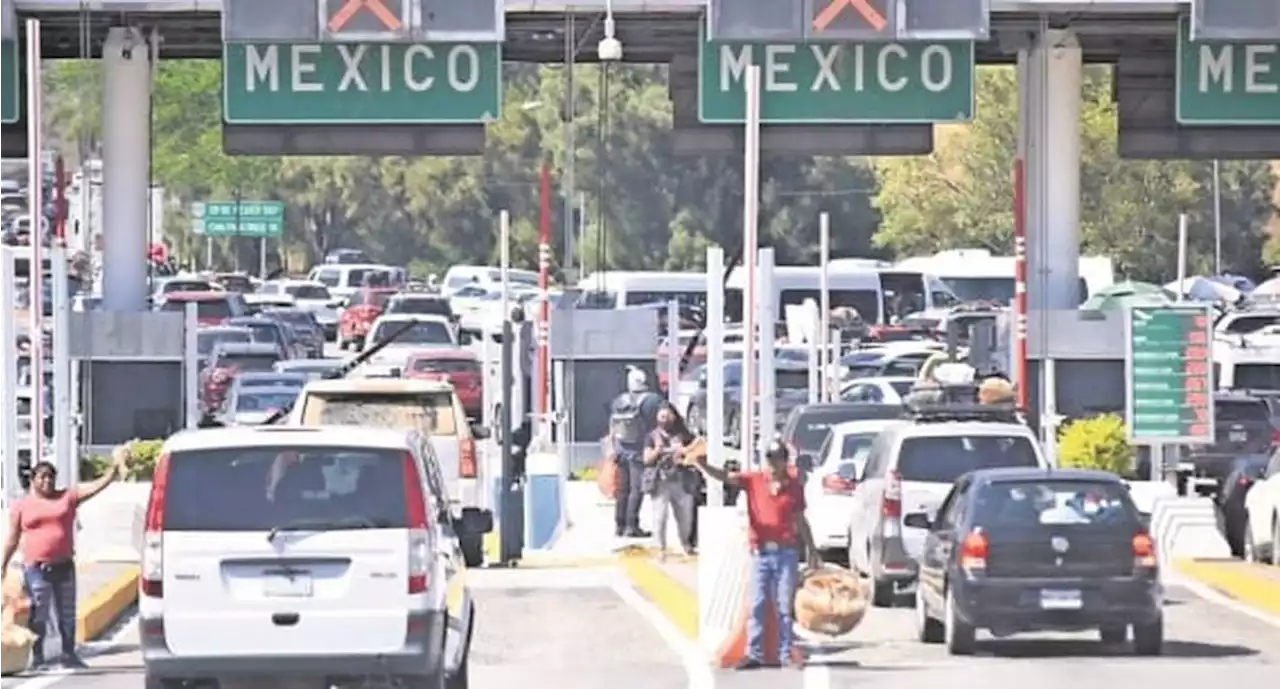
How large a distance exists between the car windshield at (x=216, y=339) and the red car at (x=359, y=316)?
44.3 ft

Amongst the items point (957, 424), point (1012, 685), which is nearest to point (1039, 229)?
point (957, 424)

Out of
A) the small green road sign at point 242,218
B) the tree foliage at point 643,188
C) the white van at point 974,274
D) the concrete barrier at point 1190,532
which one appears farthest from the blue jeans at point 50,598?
the small green road sign at point 242,218

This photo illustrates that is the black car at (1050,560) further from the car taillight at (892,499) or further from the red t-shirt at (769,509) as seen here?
the car taillight at (892,499)

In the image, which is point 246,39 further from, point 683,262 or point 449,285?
point 683,262

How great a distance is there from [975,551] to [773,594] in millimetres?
1598

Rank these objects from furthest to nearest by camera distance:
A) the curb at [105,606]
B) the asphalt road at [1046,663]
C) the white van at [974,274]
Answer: the white van at [974,274] → the curb at [105,606] → the asphalt road at [1046,663]

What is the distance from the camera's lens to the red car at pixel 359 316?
242 ft

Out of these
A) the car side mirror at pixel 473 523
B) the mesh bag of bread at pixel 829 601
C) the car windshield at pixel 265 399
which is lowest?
the mesh bag of bread at pixel 829 601

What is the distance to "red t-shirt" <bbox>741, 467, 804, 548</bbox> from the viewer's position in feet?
69.8

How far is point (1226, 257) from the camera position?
95.4m

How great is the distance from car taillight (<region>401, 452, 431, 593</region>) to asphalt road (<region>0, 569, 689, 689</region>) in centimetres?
54

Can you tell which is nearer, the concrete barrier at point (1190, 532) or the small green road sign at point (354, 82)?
the concrete barrier at point (1190, 532)

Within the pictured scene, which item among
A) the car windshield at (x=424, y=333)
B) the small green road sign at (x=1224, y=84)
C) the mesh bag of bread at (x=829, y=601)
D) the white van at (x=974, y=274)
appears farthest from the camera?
the white van at (x=974, y=274)

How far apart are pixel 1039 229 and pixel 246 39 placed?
10399 millimetres
